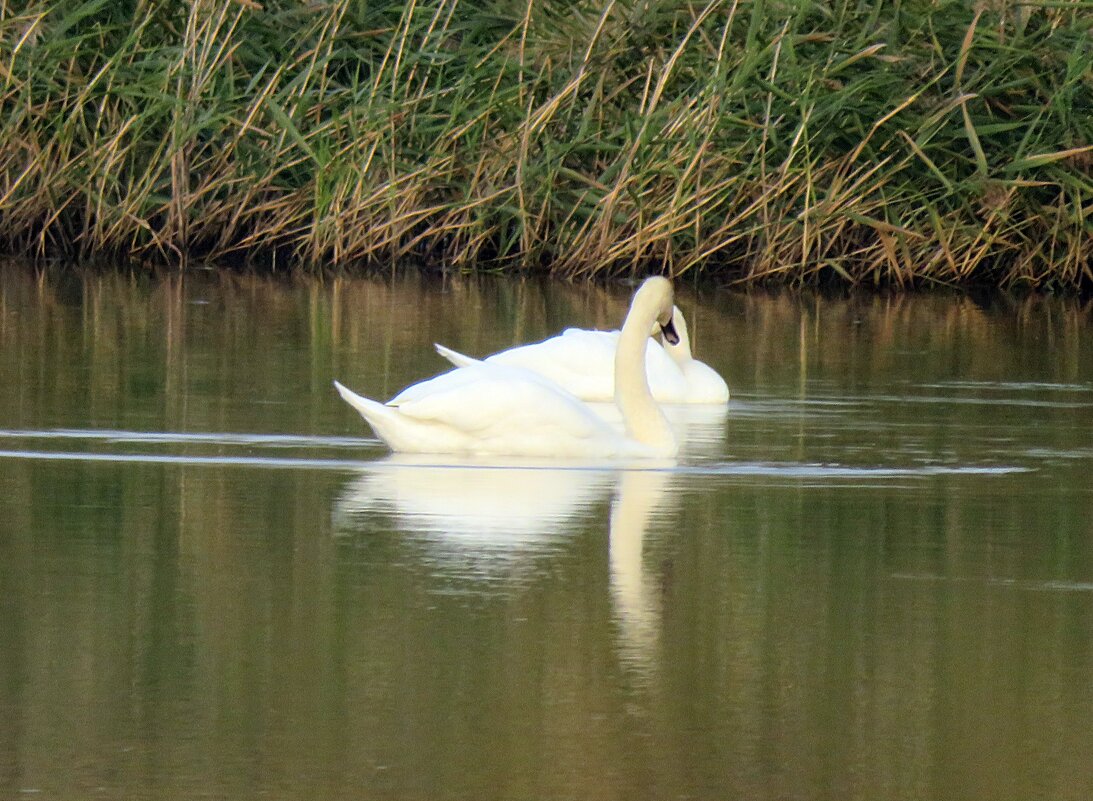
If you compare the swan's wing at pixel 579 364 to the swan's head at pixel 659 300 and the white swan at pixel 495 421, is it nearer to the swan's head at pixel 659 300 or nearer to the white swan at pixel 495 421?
the swan's head at pixel 659 300

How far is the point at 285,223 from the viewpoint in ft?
52.0

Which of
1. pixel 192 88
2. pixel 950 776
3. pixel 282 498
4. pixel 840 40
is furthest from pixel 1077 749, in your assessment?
pixel 192 88

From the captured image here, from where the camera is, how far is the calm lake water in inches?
170

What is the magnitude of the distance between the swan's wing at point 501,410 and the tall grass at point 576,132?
22.6ft

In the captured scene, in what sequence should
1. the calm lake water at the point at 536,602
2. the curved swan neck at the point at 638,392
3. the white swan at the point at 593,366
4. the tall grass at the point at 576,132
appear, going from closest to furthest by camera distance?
the calm lake water at the point at 536,602, the curved swan neck at the point at 638,392, the white swan at the point at 593,366, the tall grass at the point at 576,132

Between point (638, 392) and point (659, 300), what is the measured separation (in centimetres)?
52

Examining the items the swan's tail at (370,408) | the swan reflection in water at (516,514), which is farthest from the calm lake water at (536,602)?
the swan's tail at (370,408)

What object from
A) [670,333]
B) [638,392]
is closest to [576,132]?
[670,333]

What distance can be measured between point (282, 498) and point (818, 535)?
59.6 inches

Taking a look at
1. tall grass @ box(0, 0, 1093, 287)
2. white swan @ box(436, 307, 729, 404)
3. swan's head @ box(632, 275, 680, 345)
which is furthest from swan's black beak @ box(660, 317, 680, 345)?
tall grass @ box(0, 0, 1093, 287)

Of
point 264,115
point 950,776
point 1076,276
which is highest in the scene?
point 264,115

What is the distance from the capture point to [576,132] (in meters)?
15.4

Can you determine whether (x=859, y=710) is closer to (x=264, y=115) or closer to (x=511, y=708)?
(x=511, y=708)

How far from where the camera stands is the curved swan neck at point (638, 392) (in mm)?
8156
